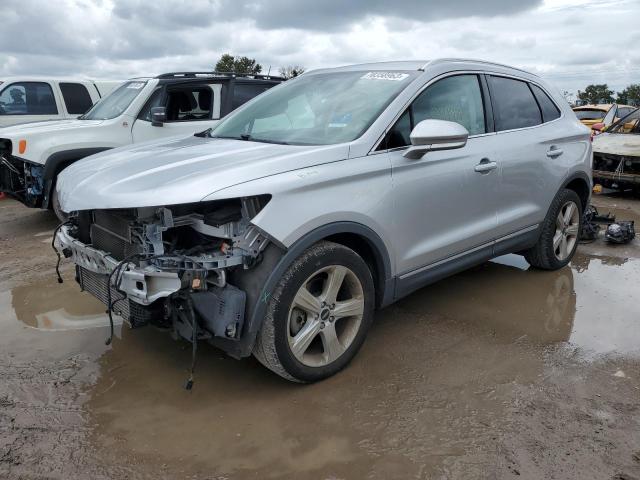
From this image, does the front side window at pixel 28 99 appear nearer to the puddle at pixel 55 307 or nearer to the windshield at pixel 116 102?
the windshield at pixel 116 102

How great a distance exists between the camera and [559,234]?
5133mm

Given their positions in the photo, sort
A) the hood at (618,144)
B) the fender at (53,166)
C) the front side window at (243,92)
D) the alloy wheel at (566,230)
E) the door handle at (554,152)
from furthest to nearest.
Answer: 1. the hood at (618,144)
2. the front side window at (243,92)
3. the fender at (53,166)
4. the alloy wheel at (566,230)
5. the door handle at (554,152)

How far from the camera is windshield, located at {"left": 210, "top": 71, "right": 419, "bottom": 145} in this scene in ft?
11.3

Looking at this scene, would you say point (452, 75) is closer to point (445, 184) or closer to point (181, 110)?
point (445, 184)

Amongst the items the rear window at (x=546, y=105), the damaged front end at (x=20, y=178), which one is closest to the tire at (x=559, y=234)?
the rear window at (x=546, y=105)

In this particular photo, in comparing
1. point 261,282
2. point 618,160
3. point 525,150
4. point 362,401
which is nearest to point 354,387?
point 362,401

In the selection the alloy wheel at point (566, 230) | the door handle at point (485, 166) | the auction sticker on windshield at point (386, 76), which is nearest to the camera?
the auction sticker on windshield at point (386, 76)

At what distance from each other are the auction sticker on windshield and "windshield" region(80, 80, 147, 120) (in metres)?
4.80

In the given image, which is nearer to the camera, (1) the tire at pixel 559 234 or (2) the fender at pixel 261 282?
(2) the fender at pixel 261 282

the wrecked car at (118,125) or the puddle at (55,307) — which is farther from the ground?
the wrecked car at (118,125)

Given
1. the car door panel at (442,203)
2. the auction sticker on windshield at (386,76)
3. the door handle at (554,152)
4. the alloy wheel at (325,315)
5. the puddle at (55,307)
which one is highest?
the auction sticker on windshield at (386,76)

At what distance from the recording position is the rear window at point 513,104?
431 centimetres

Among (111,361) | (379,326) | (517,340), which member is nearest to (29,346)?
(111,361)

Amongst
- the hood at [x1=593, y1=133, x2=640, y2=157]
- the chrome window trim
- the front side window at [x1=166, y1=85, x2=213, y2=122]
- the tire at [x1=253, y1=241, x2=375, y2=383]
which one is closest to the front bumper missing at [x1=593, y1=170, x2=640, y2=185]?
the hood at [x1=593, y1=133, x2=640, y2=157]
